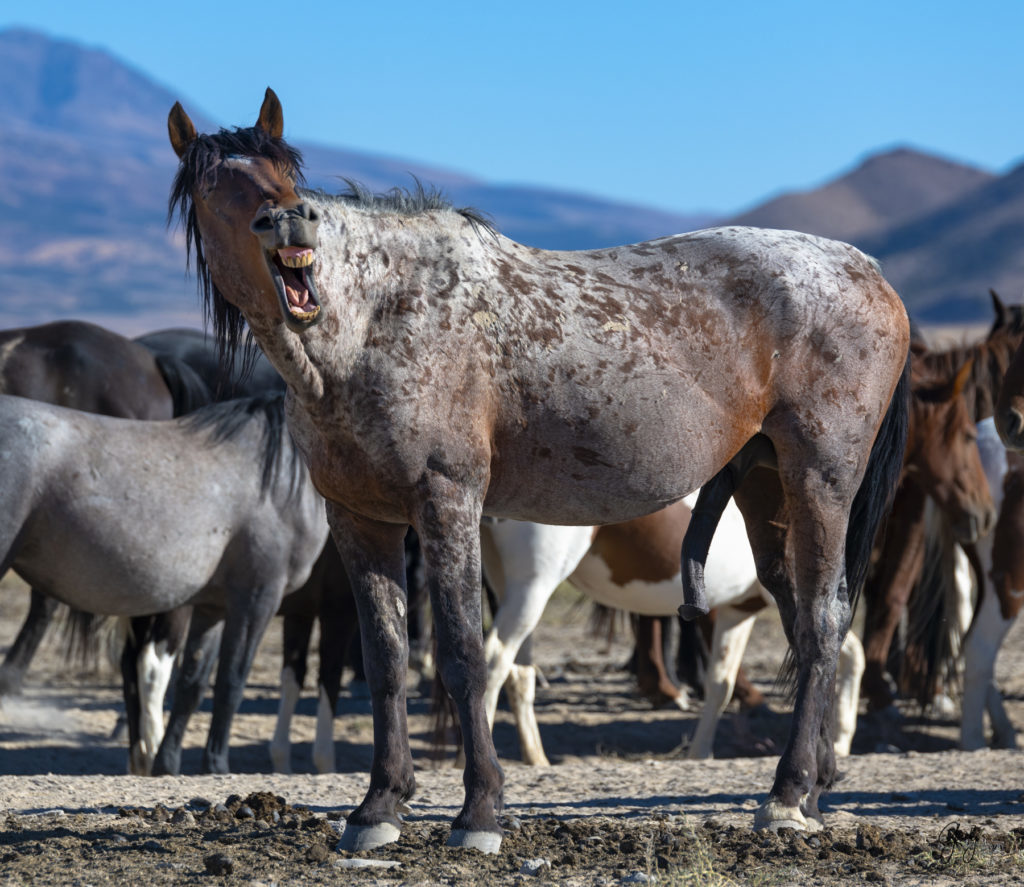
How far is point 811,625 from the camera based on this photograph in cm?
410

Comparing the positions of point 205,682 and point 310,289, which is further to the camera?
point 205,682

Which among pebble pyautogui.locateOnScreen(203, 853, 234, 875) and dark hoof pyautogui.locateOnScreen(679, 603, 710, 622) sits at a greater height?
dark hoof pyautogui.locateOnScreen(679, 603, 710, 622)

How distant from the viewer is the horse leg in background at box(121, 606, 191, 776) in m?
6.38

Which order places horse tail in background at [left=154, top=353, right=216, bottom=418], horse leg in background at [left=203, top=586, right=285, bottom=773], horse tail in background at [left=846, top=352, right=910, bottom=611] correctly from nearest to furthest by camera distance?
horse tail in background at [left=846, top=352, right=910, bottom=611] → horse leg in background at [left=203, top=586, right=285, bottom=773] → horse tail in background at [left=154, top=353, right=216, bottom=418]

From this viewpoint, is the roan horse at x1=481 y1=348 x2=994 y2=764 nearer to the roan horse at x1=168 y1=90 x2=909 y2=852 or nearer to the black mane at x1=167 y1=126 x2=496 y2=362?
the roan horse at x1=168 y1=90 x2=909 y2=852

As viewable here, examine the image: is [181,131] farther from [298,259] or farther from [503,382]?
[503,382]

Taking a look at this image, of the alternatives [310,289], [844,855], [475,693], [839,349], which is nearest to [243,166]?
[310,289]

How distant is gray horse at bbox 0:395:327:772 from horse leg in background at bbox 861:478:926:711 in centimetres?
352

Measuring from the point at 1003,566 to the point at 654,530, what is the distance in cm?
202

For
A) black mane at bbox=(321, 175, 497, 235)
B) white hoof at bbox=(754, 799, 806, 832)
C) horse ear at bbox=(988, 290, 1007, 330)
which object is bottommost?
white hoof at bbox=(754, 799, 806, 832)

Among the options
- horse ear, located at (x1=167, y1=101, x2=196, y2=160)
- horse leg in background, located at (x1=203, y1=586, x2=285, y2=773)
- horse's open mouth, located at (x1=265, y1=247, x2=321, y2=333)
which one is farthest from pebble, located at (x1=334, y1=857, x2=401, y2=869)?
horse leg in background, located at (x1=203, y1=586, x2=285, y2=773)

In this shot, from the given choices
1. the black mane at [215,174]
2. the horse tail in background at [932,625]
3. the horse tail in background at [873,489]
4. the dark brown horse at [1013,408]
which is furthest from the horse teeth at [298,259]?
the horse tail in background at [932,625]

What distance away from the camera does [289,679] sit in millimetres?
6965

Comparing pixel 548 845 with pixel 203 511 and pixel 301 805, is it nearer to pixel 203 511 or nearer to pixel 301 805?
pixel 301 805
